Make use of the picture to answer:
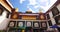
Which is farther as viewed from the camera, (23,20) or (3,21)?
(23,20)

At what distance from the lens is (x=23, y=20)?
10875 millimetres

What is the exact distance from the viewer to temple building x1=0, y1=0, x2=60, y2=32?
9.82 m

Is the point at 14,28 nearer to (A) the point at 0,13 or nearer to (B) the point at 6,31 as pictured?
(B) the point at 6,31

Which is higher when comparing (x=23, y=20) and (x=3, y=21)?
(x=23, y=20)

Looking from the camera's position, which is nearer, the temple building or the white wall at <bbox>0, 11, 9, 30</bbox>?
the white wall at <bbox>0, 11, 9, 30</bbox>

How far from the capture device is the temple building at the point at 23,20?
9.82m

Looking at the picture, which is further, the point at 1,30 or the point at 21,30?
the point at 21,30

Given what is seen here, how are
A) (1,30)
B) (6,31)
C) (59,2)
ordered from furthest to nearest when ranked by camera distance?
(6,31)
(1,30)
(59,2)

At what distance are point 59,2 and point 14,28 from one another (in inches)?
225

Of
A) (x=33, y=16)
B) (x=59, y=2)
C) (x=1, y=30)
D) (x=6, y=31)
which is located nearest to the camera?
(x=59, y=2)

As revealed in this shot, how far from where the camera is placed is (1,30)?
30.7ft

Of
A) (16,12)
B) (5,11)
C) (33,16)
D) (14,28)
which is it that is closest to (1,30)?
(14,28)

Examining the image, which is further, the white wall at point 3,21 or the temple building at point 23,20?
the temple building at point 23,20

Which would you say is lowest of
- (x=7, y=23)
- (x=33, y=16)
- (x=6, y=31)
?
(x=6, y=31)
